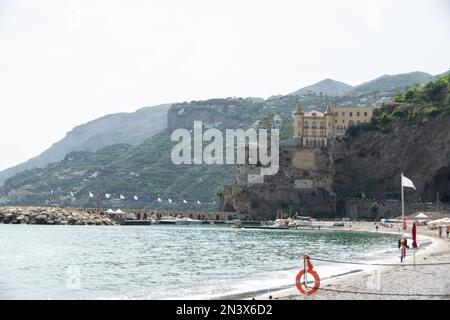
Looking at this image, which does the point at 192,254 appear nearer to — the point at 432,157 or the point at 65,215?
the point at 432,157

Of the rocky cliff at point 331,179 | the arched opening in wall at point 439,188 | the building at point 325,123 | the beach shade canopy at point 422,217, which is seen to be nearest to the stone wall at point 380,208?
the rocky cliff at point 331,179

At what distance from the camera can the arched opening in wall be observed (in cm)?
11938

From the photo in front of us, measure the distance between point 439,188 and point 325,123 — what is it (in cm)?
3433

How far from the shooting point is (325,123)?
146 meters

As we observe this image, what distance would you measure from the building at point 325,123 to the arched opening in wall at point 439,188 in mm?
28045

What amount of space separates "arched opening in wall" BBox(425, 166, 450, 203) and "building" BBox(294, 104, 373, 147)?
28.0m

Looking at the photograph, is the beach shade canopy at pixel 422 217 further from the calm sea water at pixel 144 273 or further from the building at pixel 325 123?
the calm sea water at pixel 144 273

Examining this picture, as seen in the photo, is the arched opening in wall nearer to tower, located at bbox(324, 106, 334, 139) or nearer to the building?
the building

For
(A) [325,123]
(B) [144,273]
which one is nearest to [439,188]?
(A) [325,123]

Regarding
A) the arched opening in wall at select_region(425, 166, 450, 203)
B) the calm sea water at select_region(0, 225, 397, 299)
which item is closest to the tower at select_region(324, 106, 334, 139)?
the arched opening in wall at select_region(425, 166, 450, 203)

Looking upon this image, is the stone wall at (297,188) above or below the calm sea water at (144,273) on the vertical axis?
above

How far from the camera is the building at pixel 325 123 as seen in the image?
144 metres

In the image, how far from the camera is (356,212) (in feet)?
430
